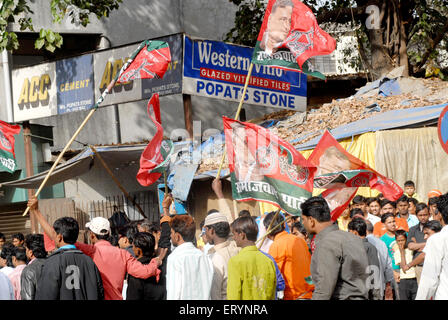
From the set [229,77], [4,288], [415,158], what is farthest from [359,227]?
[229,77]

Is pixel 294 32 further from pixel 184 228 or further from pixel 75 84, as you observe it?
pixel 75 84

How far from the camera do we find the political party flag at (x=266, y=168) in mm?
7359

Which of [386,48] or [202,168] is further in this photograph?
[386,48]

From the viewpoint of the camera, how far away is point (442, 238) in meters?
5.53

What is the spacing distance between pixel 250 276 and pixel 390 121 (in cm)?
853

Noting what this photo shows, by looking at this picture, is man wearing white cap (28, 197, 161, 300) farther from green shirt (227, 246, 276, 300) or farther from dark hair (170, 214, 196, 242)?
green shirt (227, 246, 276, 300)

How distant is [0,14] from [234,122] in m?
8.47

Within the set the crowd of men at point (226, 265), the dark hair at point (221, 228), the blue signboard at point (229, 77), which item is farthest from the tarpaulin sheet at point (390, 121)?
the dark hair at point (221, 228)

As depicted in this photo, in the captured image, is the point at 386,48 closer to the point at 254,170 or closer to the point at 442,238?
the point at 254,170

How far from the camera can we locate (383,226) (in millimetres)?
9602

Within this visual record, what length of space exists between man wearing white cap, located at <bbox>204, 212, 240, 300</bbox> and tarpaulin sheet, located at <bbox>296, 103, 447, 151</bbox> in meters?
7.60

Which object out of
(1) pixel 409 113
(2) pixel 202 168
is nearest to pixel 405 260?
(1) pixel 409 113

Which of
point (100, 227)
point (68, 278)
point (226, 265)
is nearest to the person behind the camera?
point (68, 278)

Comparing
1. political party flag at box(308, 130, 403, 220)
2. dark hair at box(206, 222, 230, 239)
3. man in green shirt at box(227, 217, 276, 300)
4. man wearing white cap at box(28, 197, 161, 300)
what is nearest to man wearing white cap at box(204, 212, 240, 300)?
dark hair at box(206, 222, 230, 239)
